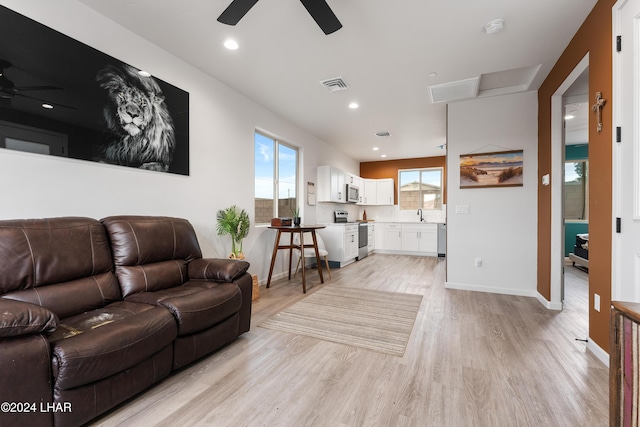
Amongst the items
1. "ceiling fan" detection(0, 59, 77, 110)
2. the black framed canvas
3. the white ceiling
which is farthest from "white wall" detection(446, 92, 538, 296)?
"ceiling fan" detection(0, 59, 77, 110)

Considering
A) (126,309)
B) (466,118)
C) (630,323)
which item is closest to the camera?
(630,323)

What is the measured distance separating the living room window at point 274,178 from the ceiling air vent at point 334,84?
4.30 feet

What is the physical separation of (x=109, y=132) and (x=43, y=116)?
15.9 inches

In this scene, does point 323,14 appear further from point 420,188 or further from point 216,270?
point 420,188

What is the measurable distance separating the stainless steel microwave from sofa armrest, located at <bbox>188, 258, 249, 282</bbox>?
14.5 feet

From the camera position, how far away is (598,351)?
203cm

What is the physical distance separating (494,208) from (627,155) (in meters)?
2.12

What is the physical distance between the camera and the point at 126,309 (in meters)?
1.76

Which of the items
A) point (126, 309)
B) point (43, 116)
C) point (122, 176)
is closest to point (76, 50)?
point (43, 116)

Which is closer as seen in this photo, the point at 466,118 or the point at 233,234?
the point at 233,234

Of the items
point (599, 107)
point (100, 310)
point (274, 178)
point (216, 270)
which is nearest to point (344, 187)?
point (274, 178)

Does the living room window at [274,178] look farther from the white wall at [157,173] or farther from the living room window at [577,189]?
the living room window at [577,189]

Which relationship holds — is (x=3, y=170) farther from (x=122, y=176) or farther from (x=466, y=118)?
(x=466, y=118)

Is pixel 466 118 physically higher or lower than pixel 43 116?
higher
